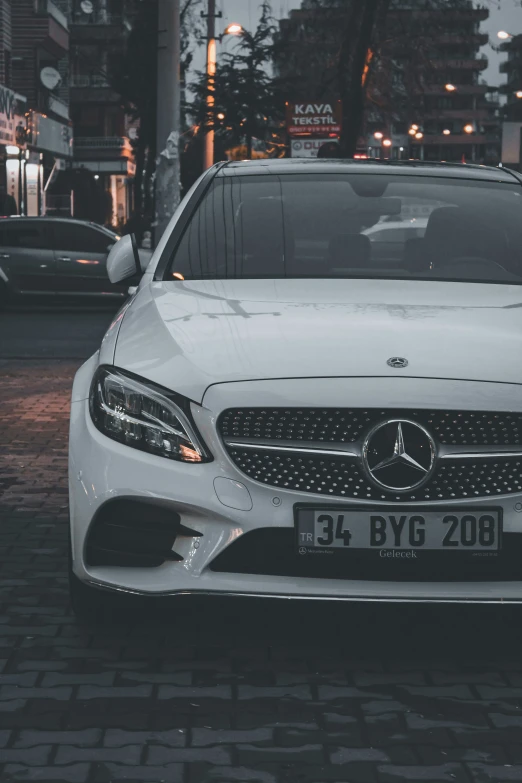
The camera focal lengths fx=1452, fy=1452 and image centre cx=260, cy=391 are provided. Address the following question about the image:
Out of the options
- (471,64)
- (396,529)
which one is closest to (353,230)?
(396,529)

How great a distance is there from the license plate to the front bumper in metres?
0.03

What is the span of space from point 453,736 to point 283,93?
1188 inches

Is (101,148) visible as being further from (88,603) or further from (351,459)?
(351,459)

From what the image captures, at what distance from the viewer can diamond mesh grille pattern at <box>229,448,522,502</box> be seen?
4.14m

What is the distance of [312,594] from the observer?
4145mm

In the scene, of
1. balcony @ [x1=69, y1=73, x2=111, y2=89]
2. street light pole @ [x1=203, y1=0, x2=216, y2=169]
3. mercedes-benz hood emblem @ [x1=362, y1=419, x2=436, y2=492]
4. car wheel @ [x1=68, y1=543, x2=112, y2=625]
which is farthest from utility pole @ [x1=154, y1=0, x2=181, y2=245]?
balcony @ [x1=69, y1=73, x2=111, y2=89]

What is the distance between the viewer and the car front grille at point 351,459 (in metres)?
4.14

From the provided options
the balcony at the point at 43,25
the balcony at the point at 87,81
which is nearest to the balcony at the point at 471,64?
the balcony at the point at 87,81

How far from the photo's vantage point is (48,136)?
140 ft

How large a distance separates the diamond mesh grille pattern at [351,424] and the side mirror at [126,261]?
6.62 feet

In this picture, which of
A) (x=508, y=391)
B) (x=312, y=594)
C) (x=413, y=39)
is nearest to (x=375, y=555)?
(x=312, y=594)

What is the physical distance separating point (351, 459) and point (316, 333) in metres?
0.53

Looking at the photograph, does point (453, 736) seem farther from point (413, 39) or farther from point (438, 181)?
point (413, 39)

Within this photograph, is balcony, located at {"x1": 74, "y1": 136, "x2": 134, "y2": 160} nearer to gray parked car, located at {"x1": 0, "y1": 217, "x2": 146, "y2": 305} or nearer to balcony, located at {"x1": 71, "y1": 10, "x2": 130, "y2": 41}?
balcony, located at {"x1": 71, "y1": 10, "x2": 130, "y2": 41}
